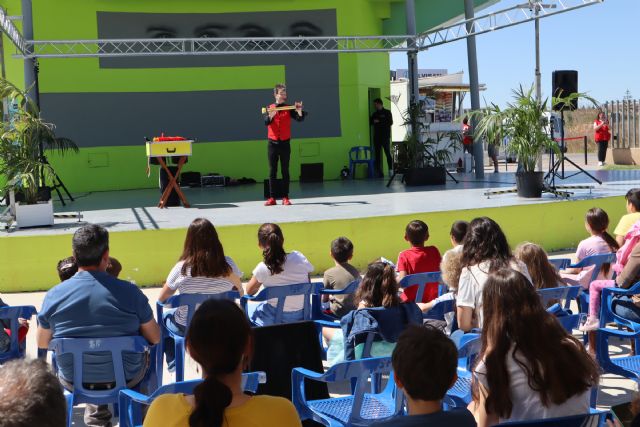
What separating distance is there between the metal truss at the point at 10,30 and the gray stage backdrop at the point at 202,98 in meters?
3.69

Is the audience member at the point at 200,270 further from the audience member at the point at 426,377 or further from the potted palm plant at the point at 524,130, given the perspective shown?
the potted palm plant at the point at 524,130

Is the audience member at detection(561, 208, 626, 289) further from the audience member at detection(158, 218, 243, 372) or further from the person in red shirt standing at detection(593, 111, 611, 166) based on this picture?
the person in red shirt standing at detection(593, 111, 611, 166)

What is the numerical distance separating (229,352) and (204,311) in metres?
0.14

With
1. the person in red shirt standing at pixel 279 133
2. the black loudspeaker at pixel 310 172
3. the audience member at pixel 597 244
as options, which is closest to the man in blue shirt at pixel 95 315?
the audience member at pixel 597 244

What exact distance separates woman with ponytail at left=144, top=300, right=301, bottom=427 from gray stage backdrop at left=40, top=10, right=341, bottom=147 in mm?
13827

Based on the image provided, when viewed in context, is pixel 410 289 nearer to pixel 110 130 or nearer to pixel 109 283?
pixel 109 283

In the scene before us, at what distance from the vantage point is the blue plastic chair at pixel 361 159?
16891 millimetres

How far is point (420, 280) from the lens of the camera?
509 cm

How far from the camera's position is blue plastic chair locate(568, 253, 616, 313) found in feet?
17.3

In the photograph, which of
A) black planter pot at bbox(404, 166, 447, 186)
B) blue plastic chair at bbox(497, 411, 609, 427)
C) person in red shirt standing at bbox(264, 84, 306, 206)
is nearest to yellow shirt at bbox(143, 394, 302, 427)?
blue plastic chair at bbox(497, 411, 609, 427)

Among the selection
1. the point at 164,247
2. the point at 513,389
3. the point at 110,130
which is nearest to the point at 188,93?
the point at 110,130

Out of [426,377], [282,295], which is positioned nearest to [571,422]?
[426,377]

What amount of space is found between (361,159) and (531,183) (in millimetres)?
6421

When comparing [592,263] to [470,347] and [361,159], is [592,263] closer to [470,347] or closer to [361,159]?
[470,347]
